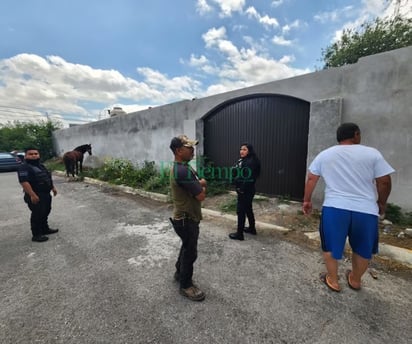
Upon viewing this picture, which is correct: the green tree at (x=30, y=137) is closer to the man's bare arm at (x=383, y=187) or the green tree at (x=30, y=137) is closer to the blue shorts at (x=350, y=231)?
the blue shorts at (x=350, y=231)

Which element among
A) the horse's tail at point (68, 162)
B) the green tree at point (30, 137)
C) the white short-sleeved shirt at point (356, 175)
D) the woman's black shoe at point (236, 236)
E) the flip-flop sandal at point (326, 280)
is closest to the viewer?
the white short-sleeved shirt at point (356, 175)

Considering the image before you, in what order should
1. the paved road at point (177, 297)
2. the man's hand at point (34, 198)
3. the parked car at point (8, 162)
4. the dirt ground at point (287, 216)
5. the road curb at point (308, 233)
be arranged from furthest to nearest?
the parked car at point (8, 162)
the man's hand at point (34, 198)
the dirt ground at point (287, 216)
the road curb at point (308, 233)
the paved road at point (177, 297)

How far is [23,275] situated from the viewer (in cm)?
245

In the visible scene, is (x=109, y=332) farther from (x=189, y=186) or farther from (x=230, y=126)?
(x=230, y=126)

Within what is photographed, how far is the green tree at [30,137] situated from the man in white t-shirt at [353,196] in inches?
884

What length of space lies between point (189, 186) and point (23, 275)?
8.17ft

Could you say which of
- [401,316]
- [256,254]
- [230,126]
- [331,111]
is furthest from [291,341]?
[230,126]

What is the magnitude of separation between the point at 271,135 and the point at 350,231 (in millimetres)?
3454

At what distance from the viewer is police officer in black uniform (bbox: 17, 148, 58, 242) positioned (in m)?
3.15

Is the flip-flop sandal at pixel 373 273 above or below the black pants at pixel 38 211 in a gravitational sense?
below

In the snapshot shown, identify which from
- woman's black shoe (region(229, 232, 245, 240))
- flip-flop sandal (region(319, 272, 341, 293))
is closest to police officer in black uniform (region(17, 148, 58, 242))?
woman's black shoe (region(229, 232, 245, 240))

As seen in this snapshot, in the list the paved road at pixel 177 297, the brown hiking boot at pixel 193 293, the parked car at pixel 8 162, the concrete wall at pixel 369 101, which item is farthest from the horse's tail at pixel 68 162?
the brown hiking boot at pixel 193 293

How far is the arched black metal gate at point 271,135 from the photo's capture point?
15.2 feet

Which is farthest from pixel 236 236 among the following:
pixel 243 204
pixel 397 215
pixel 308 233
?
pixel 397 215
